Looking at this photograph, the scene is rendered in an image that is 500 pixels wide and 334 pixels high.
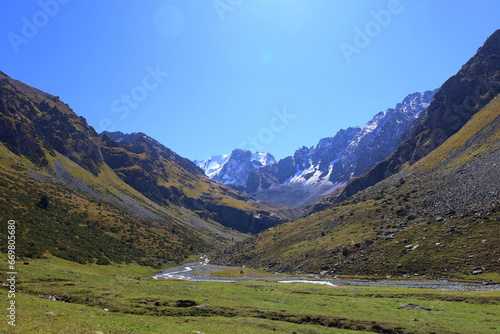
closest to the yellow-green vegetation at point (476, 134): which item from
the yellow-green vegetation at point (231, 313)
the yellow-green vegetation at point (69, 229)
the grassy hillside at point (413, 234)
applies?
the grassy hillside at point (413, 234)

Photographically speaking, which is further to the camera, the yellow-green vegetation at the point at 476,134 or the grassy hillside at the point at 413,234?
the yellow-green vegetation at the point at 476,134

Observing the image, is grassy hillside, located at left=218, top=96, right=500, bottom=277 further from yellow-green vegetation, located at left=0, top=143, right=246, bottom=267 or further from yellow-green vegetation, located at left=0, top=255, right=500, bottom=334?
yellow-green vegetation, located at left=0, top=143, right=246, bottom=267

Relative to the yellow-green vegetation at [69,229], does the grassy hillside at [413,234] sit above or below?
below

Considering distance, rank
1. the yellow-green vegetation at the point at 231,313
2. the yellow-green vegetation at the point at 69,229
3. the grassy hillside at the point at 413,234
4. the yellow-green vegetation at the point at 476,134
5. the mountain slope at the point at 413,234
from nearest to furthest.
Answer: the yellow-green vegetation at the point at 231,313
the grassy hillside at the point at 413,234
the mountain slope at the point at 413,234
the yellow-green vegetation at the point at 69,229
the yellow-green vegetation at the point at 476,134

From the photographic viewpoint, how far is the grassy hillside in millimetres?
71250

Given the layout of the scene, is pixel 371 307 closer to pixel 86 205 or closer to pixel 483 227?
pixel 483 227

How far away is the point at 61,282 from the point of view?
43375 millimetres

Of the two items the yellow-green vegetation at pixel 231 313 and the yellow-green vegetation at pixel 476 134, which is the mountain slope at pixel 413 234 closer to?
the yellow-green vegetation at pixel 476 134

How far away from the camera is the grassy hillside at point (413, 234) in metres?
71.2

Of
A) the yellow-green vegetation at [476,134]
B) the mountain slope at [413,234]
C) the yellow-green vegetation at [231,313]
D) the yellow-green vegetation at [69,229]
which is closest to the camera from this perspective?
the yellow-green vegetation at [231,313]

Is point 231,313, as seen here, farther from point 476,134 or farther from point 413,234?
point 476,134

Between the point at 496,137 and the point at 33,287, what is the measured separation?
193 m

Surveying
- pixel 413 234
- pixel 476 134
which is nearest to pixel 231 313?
pixel 413 234

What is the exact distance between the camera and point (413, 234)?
282 feet
